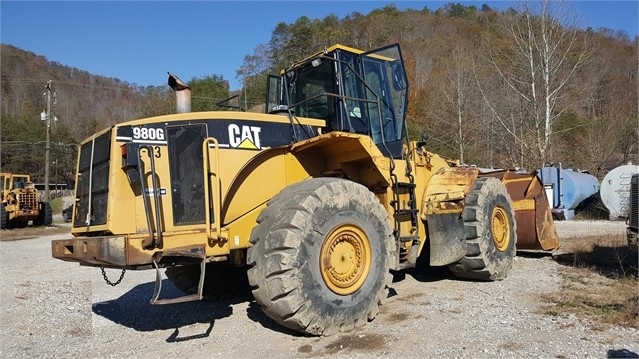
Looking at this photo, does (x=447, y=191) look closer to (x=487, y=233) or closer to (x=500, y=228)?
(x=487, y=233)

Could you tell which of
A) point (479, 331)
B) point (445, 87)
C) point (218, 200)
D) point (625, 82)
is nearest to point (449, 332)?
point (479, 331)

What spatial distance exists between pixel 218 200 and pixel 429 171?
3.59 m

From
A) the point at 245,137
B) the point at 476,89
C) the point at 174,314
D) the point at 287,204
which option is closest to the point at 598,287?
the point at 287,204

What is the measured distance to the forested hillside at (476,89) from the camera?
1106 inches

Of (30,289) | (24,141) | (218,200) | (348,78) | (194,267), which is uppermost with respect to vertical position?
(24,141)

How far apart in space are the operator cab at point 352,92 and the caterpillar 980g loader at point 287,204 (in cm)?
2

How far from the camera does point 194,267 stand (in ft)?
21.3

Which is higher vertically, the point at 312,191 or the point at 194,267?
the point at 312,191

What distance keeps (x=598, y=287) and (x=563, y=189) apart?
14.4m

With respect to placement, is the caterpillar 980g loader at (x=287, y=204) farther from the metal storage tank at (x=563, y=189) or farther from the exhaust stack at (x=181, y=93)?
the metal storage tank at (x=563, y=189)

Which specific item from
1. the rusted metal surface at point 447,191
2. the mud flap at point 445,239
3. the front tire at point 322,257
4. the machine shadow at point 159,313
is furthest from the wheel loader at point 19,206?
the front tire at point 322,257

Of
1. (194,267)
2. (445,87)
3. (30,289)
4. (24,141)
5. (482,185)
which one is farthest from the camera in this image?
(24,141)

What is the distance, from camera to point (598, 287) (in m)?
6.67

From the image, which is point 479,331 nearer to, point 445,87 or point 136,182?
point 136,182
